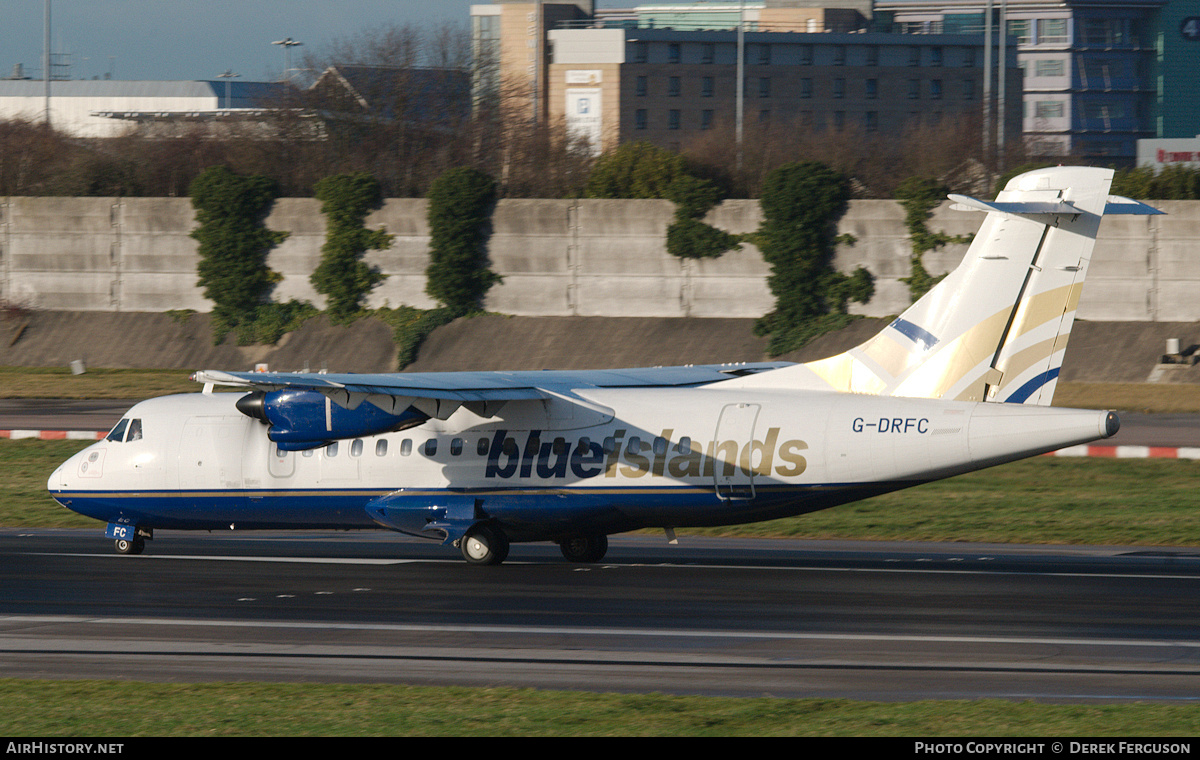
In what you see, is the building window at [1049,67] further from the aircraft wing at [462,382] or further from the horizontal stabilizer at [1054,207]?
the horizontal stabilizer at [1054,207]

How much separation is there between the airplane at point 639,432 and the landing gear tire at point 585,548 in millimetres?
38

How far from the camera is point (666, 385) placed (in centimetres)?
2453

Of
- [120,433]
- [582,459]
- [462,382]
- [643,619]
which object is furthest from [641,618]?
[120,433]

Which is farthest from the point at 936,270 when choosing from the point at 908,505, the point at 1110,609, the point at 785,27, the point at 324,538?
the point at 785,27

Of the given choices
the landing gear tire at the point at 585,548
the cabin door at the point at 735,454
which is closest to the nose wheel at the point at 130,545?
the landing gear tire at the point at 585,548

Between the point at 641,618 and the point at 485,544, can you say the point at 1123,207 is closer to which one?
the point at 641,618

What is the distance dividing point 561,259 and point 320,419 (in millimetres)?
41236

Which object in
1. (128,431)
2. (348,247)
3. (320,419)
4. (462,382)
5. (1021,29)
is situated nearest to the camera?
(320,419)

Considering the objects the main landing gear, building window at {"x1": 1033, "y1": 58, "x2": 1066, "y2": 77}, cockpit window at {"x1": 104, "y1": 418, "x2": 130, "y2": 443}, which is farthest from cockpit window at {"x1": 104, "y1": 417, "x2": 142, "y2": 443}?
building window at {"x1": 1033, "y1": 58, "x2": 1066, "y2": 77}

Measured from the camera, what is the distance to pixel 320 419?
72.4 feet

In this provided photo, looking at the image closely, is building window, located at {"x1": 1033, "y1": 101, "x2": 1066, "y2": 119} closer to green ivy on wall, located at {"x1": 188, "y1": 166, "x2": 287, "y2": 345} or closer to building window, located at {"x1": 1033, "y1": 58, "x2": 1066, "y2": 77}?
building window, located at {"x1": 1033, "y1": 58, "x2": 1066, "y2": 77}

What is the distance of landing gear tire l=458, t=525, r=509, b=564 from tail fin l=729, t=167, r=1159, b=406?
6.92 m

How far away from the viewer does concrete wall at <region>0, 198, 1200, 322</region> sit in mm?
55000

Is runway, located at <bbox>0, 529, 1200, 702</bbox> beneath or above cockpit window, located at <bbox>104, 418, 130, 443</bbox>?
beneath
